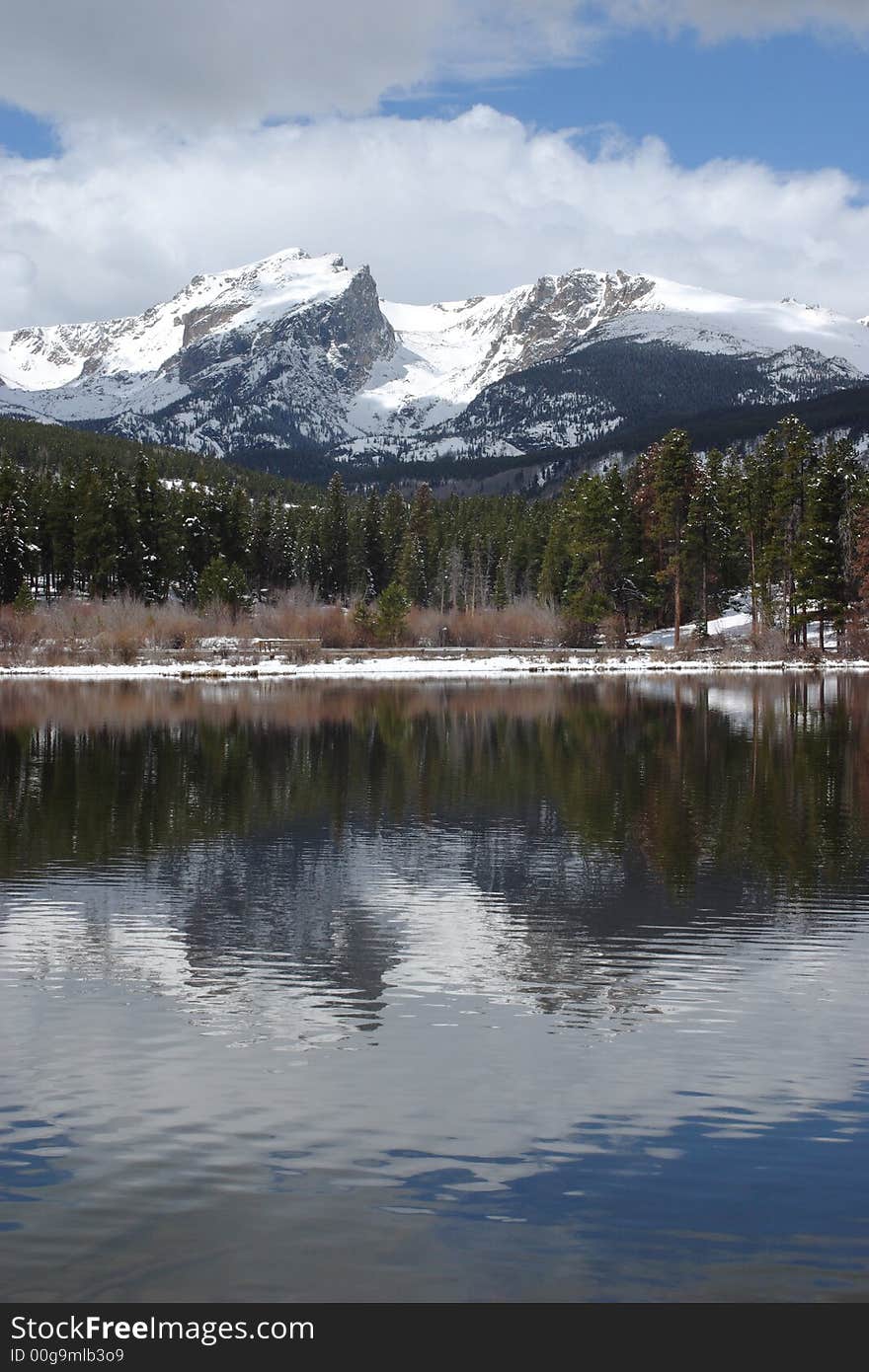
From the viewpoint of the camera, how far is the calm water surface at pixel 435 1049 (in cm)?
708

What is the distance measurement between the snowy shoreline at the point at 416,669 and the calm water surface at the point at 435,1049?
49498mm

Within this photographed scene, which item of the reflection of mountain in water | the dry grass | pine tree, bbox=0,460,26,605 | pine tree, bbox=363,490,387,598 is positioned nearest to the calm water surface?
the reflection of mountain in water

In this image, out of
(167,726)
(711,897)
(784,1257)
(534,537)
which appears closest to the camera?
(784,1257)

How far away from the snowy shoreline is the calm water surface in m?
49.5

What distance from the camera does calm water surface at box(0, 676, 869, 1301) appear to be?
708cm

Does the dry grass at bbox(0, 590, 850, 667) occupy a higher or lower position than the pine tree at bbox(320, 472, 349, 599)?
lower

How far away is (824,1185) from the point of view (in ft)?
25.5

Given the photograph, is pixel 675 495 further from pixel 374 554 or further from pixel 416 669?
pixel 374 554

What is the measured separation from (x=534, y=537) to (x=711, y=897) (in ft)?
386

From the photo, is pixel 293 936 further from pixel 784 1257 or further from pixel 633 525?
pixel 633 525

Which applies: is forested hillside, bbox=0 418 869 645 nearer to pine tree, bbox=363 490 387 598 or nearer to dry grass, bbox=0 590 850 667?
dry grass, bbox=0 590 850 667

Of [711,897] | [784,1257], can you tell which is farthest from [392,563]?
[784,1257]

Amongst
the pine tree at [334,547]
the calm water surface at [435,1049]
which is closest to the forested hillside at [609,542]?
the pine tree at [334,547]

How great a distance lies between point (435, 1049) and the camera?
10352mm
